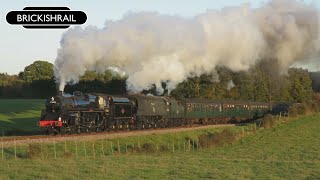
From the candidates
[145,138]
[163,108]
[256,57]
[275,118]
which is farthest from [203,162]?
[275,118]

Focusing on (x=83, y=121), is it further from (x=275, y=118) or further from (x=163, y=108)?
(x=275, y=118)

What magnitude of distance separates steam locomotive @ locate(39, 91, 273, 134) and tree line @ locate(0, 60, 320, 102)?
33.0ft

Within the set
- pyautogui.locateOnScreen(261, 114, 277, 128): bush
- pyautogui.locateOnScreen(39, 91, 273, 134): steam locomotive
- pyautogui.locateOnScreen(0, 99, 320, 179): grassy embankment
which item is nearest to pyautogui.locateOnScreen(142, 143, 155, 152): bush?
pyautogui.locateOnScreen(0, 99, 320, 179): grassy embankment

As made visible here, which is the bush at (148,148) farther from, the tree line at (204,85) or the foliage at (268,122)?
the tree line at (204,85)

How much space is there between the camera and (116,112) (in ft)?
114

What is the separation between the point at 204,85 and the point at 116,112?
121 feet

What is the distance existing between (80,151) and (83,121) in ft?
18.3

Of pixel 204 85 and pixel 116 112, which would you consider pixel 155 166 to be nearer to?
pixel 116 112

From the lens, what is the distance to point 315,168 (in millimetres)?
21375

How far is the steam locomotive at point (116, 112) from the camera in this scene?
31.2m

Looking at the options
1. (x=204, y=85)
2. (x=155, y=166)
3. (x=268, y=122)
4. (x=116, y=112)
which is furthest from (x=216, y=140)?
(x=204, y=85)

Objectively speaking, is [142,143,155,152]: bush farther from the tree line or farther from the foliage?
the tree line

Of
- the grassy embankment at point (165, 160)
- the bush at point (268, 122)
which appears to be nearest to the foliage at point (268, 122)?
the bush at point (268, 122)

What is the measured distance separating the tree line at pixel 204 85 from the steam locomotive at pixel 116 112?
1007 cm
